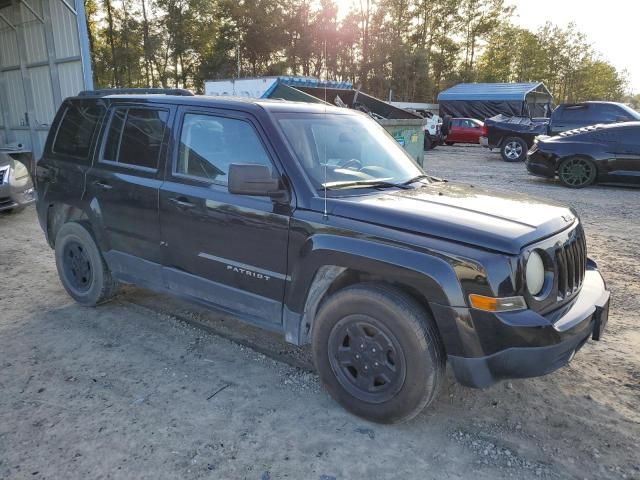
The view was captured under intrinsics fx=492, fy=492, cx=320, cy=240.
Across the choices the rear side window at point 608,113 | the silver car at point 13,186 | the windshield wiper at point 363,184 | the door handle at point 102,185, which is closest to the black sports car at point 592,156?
the rear side window at point 608,113

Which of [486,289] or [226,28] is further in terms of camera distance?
[226,28]

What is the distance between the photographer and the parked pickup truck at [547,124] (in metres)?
14.6

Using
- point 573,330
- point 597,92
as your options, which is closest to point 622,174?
point 573,330

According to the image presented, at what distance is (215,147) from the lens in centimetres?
345

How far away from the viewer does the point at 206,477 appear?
97.0 inches

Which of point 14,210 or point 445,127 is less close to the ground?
point 445,127

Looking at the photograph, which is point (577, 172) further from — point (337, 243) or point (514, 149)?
point (337, 243)

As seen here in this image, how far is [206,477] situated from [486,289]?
5.52 feet

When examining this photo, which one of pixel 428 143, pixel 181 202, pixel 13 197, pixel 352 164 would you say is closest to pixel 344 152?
pixel 352 164

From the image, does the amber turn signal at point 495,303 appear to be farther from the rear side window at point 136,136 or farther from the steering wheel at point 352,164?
the rear side window at point 136,136

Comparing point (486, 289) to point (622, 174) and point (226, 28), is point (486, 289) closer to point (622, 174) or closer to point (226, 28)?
point (622, 174)

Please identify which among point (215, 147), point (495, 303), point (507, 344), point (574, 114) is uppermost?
point (574, 114)

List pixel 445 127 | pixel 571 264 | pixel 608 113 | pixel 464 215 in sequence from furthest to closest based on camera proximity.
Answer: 1. pixel 445 127
2. pixel 608 113
3. pixel 571 264
4. pixel 464 215

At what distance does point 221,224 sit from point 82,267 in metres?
1.96
